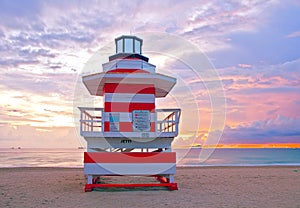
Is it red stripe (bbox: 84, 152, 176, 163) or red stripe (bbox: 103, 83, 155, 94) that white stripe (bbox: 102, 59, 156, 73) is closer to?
red stripe (bbox: 103, 83, 155, 94)

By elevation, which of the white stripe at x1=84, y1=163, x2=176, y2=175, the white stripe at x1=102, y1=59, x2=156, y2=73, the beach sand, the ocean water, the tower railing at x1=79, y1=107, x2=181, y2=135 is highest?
the white stripe at x1=102, y1=59, x2=156, y2=73

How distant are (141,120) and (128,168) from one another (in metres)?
1.67

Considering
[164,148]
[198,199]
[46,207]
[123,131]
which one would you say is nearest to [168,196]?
[198,199]

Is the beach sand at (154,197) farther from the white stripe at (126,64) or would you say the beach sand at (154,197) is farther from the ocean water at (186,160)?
the ocean water at (186,160)

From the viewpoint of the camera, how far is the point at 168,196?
10.4 metres

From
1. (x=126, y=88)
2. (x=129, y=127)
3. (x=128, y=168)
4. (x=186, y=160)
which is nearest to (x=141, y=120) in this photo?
(x=129, y=127)

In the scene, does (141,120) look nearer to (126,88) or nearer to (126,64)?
(126,88)

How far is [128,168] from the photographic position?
11180mm

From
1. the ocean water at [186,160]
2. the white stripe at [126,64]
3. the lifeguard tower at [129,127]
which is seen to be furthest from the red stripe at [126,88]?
the ocean water at [186,160]

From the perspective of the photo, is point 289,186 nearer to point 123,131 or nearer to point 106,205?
point 123,131

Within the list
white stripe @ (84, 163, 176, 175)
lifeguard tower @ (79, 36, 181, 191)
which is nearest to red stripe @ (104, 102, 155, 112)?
lifeguard tower @ (79, 36, 181, 191)

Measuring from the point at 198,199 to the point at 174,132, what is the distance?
93.6 inches

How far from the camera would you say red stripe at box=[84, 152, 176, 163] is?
11031 millimetres

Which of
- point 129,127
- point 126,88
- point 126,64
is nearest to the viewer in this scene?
point 129,127
